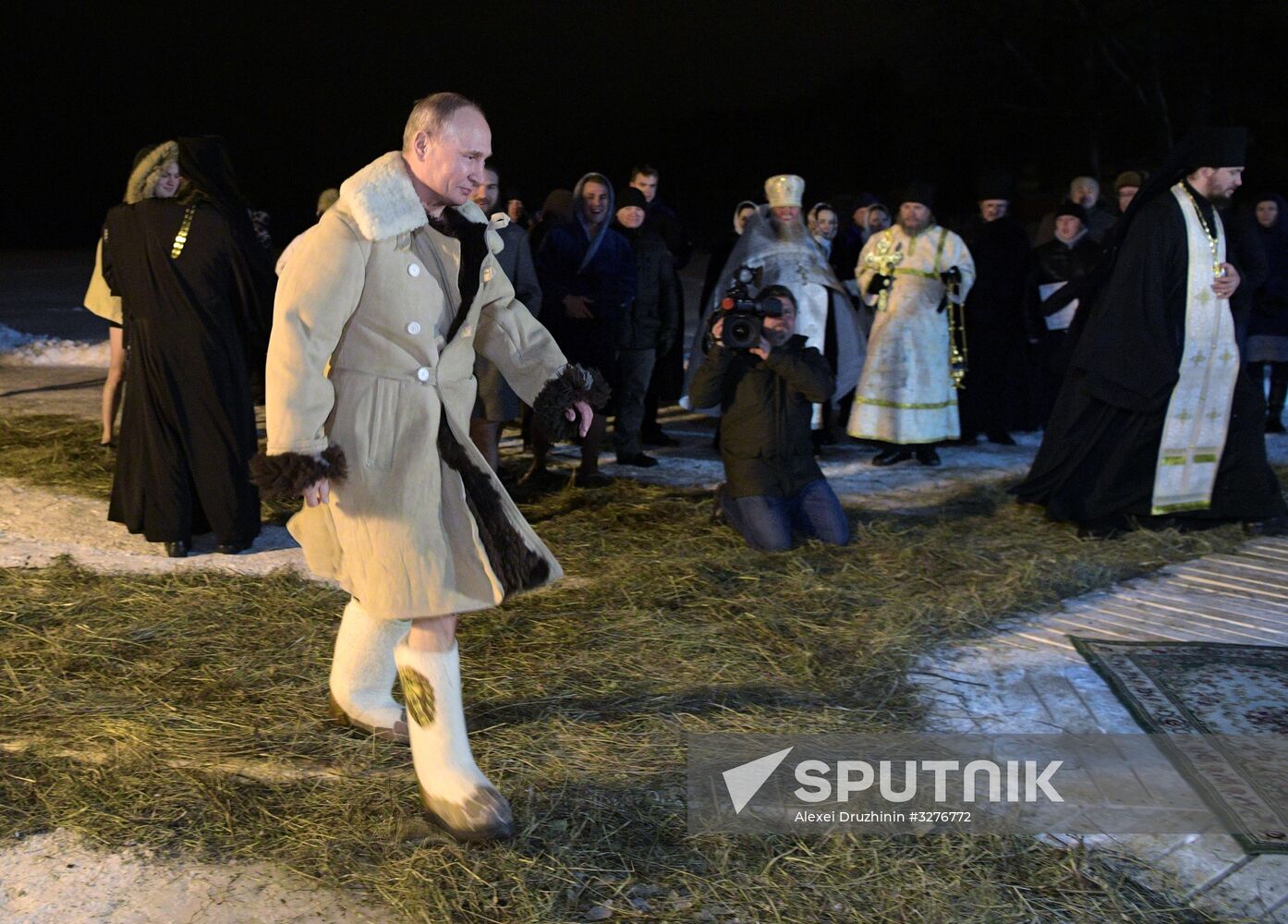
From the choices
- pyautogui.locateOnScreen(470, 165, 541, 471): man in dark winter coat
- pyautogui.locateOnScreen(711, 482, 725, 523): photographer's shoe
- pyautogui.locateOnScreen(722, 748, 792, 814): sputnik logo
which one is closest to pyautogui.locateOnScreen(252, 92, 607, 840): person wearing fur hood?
pyautogui.locateOnScreen(722, 748, 792, 814): sputnik logo

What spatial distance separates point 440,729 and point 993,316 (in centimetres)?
665

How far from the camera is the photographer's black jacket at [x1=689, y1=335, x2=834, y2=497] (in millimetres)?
6367

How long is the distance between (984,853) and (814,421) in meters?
6.06

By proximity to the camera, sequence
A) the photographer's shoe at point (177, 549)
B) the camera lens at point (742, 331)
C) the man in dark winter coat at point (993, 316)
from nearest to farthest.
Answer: the photographer's shoe at point (177, 549) < the camera lens at point (742, 331) < the man in dark winter coat at point (993, 316)

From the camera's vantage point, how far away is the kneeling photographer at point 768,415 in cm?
631

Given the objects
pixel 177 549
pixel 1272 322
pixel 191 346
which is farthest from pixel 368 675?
pixel 1272 322

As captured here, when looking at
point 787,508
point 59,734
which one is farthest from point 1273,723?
point 59,734

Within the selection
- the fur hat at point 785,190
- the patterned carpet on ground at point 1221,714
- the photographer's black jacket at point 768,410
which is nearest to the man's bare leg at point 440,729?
the patterned carpet on ground at point 1221,714

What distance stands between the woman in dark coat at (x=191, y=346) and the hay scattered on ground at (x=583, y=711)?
1.74ft

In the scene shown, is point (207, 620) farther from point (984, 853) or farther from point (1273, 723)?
point (1273, 723)

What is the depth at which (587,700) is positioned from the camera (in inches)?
170

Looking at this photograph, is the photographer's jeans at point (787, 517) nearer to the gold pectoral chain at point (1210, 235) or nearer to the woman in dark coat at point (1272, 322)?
the gold pectoral chain at point (1210, 235)

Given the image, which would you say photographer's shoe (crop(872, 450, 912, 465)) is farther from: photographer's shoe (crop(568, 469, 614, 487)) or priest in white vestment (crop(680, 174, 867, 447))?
photographer's shoe (crop(568, 469, 614, 487))

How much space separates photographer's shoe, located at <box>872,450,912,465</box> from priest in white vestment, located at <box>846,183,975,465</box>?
0.11 metres
